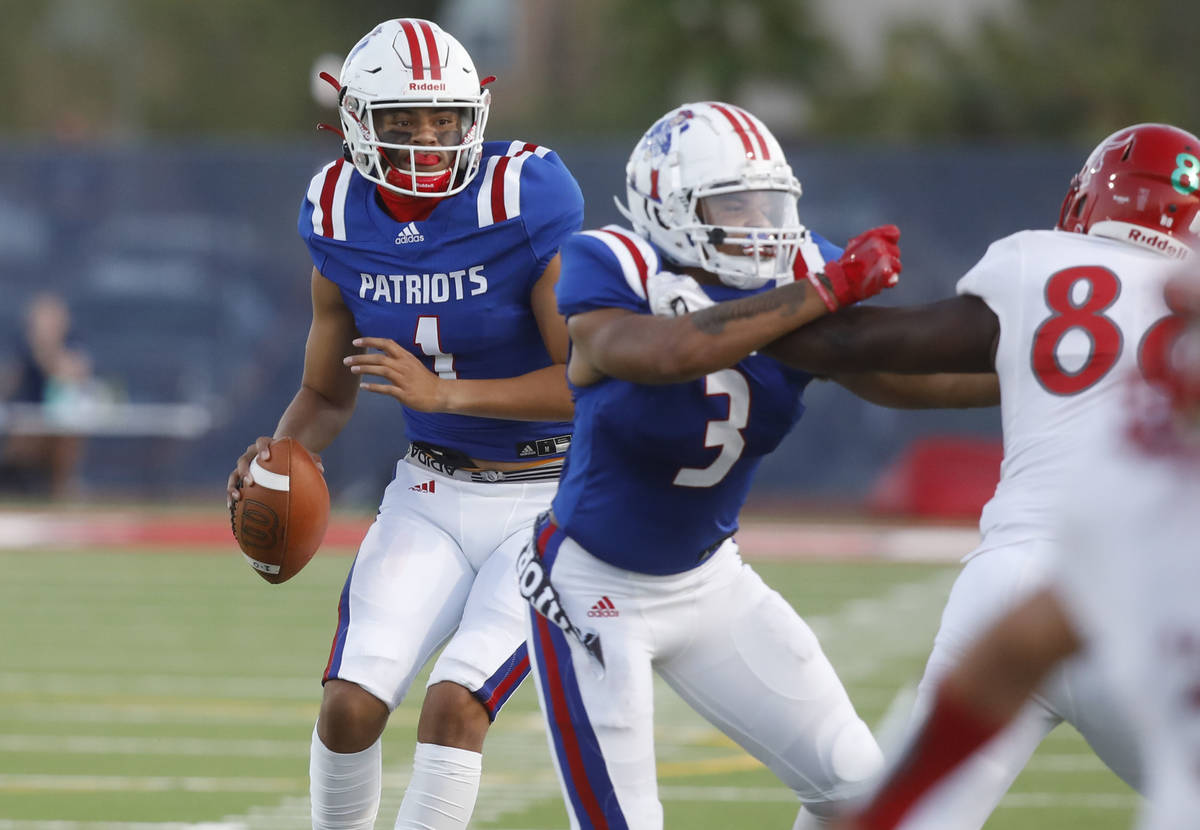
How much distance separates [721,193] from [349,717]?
135cm

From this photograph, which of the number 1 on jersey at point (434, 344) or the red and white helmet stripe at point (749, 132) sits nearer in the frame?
the red and white helmet stripe at point (749, 132)

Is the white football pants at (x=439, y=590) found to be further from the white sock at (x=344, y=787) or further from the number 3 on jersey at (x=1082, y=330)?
the number 3 on jersey at (x=1082, y=330)

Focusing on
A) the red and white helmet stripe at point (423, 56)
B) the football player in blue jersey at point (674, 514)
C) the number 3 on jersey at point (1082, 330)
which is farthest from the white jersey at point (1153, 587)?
the red and white helmet stripe at point (423, 56)

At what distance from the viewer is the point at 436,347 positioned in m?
3.89

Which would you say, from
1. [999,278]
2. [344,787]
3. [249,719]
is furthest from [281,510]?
[249,719]

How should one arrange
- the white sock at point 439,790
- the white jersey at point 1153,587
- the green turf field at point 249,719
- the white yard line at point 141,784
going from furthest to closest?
the white yard line at point 141,784
the green turf field at point 249,719
the white sock at point 439,790
the white jersey at point 1153,587

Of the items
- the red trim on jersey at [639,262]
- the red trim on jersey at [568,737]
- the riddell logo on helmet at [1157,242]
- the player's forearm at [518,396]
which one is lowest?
the red trim on jersey at [568,737]

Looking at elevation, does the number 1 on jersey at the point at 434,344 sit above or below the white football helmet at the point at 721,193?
below

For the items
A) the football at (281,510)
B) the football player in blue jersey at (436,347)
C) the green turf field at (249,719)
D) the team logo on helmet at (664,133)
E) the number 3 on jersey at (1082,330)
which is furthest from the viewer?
the green turf field at (249,719)

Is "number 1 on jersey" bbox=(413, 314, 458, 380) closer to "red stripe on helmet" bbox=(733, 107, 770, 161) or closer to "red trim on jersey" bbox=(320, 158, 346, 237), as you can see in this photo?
"red trim on jersey" bbox=(320, 158, 346, 237)

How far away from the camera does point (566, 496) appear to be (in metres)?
3.15

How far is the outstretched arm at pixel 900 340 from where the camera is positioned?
111 inches

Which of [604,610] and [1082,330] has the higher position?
[1082,330]

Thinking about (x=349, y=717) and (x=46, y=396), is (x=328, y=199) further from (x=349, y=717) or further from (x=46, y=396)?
(x=46, y=396)
